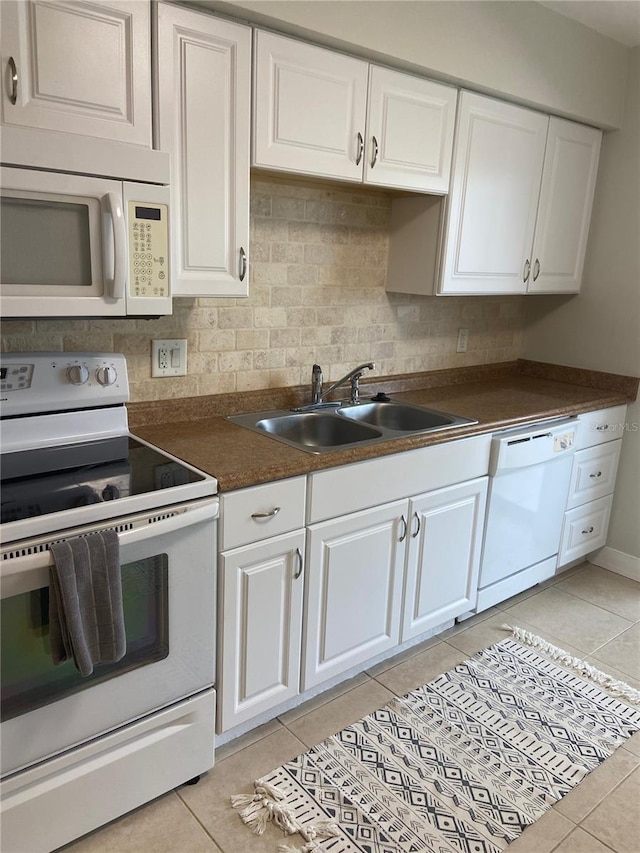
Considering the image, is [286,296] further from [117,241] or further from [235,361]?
[117,241]

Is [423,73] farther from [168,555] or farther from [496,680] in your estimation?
[496,680]

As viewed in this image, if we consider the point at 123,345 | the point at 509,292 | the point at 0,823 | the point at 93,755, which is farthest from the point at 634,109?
the point at 0,823

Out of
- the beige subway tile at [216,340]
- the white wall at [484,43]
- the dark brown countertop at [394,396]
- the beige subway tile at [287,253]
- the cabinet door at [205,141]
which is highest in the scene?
the white wall at [484,43]

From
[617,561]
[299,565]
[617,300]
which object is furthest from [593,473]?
[299,565]

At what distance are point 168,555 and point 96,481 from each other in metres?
0.26

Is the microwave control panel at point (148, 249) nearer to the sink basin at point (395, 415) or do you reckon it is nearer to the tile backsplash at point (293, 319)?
the tile backsplash at point (293, 319)

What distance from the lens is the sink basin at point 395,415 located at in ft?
8.47

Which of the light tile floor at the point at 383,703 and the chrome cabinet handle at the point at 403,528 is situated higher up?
the chrome cabinet handle at the point at 403,528

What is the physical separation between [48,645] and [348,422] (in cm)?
130

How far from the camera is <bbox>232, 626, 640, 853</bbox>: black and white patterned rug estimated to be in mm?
1745

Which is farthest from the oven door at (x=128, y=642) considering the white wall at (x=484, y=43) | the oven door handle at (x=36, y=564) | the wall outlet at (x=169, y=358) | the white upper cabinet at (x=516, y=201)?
the white upper cabinet at (x=516, y=201)

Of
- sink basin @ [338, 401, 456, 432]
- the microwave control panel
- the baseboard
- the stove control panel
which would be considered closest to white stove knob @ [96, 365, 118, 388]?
the stove control panel

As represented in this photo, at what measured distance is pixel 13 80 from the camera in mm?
1466

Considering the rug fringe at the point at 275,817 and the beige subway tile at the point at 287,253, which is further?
the beige subway tile at the point at 287,253
